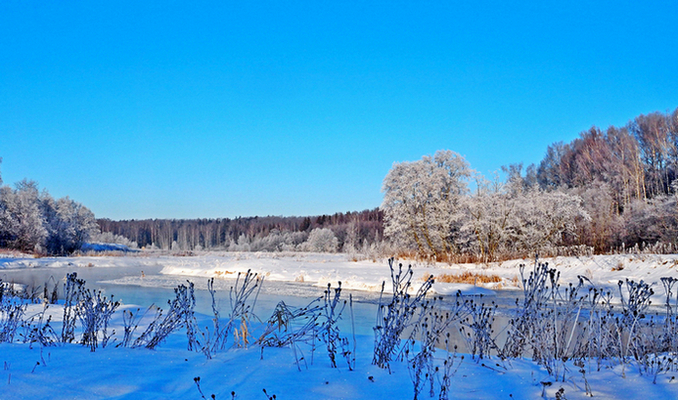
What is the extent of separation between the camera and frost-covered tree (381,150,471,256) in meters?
30.8

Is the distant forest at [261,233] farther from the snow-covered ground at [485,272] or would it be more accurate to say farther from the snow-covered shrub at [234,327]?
the snow-covered shrub at [234,327]

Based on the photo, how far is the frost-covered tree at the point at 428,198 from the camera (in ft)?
101

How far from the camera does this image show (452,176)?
107 feet

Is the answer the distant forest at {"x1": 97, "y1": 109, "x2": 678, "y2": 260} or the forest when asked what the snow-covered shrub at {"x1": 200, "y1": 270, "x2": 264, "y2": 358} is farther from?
the distant forest at {"x1": 97, "y1": 109, "x2": 678, "y2": 260}

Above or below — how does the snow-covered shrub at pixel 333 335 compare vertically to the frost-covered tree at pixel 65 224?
below

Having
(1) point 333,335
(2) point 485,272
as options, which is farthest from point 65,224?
(1) point 333,335

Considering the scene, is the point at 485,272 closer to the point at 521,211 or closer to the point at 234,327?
the point at 521,211

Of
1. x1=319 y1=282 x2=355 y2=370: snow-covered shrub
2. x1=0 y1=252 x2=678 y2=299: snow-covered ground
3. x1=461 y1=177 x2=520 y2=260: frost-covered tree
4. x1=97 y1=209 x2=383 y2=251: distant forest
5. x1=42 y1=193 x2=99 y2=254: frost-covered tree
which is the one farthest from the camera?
x1=97 y1=209 x2=383 y2=251: distant forest

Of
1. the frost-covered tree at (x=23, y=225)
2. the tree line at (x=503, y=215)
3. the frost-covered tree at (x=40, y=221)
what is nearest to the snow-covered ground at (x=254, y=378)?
the tree line at (x=503, y=215)

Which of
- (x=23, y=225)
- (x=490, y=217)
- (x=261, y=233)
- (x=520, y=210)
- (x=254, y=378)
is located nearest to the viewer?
(x=254, y=378)

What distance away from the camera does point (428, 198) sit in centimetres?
3139

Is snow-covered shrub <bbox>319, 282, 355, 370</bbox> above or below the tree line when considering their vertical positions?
below

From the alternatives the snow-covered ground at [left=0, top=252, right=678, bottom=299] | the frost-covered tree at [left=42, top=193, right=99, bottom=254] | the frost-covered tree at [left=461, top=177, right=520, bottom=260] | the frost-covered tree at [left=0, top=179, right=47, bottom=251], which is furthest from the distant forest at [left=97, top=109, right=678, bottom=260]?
Result: the frost-covered tree at [left=42, top=193, right=99, bottom=254]

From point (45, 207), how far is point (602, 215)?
56.2 metres
